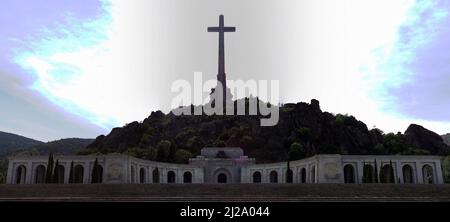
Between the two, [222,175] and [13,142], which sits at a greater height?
[13,142]

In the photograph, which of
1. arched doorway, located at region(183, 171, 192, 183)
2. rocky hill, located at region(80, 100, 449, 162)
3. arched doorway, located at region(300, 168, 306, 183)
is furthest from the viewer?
rocky hill, located at region(80, 100, 449, 162)

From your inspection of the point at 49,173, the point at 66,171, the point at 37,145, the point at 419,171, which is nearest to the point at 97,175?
the point at 49,173

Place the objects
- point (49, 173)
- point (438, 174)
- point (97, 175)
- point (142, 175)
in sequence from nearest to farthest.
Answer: point (49, 173) < point (97, 175) < point (438, 174) < point (142, 175)

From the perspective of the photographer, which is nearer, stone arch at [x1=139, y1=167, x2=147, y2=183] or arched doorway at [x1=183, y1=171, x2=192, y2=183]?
stone arch at [x1=139, y1=167, x2=147, y2=183]

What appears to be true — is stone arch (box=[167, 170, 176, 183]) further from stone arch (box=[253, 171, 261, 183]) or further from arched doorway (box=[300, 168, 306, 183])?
arched doorway (box=[300, 168, 306, 183])

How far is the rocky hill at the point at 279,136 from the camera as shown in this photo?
72625 mm

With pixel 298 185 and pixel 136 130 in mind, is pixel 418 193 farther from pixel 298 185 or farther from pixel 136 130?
pixel 136 130

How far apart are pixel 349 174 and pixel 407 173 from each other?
5.58 m

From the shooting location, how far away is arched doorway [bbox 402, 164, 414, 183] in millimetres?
40906

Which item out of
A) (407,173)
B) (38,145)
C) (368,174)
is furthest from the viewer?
(38,145)

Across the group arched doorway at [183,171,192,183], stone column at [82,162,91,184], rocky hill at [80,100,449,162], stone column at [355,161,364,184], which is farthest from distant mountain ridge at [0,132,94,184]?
stone column at [355,161,364,184]

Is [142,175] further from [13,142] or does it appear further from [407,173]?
[13,142]

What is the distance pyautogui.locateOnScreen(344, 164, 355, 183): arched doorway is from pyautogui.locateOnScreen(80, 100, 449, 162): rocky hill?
28.7 meters

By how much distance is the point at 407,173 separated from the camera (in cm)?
4156
